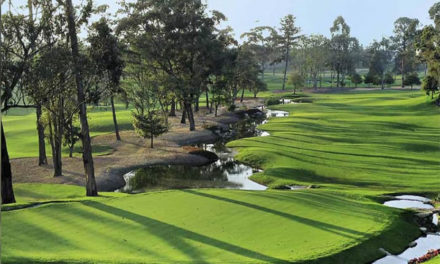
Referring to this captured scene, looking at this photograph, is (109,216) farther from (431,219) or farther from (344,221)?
(431,219)

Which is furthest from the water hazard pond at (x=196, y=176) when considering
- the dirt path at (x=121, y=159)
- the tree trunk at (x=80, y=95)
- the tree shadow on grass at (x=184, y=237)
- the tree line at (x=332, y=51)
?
the tree line at (x=332, y=51)

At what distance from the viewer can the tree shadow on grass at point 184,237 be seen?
1625cm

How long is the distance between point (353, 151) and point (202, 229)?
1258 inches

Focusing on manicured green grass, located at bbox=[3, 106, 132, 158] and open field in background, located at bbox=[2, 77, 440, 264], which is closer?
open field in background, located at bbox=[2, 77, 440, 264]

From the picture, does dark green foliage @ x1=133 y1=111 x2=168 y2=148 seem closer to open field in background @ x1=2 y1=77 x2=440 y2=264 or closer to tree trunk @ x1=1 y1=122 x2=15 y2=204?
open field in background @ x1=2 y1=77 x2=440 y2=264

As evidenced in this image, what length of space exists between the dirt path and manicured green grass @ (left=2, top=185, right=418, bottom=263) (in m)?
15.9

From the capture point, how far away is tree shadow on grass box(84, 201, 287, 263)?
1625 cm

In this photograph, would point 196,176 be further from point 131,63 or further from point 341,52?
point 341,52

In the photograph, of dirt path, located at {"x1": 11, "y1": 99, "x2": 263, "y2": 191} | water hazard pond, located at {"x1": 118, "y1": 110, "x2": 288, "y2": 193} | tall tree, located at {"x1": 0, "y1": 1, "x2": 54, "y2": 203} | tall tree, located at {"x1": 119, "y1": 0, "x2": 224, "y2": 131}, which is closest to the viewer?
tall tree, located at {"x1": 0, "y1": 1, "x2": 54, "y2": 203}

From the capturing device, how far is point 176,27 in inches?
2650

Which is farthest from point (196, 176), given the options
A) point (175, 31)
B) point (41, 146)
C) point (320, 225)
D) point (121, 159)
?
point (175, 31)

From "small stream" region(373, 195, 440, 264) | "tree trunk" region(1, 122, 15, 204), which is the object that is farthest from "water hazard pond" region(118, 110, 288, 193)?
"small stream" region(373, 195, 440, 264)

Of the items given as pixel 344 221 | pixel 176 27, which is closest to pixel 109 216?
pixel 344 221

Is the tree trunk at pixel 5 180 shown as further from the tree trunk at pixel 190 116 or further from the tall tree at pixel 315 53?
the tall tree at pixel 315 53
